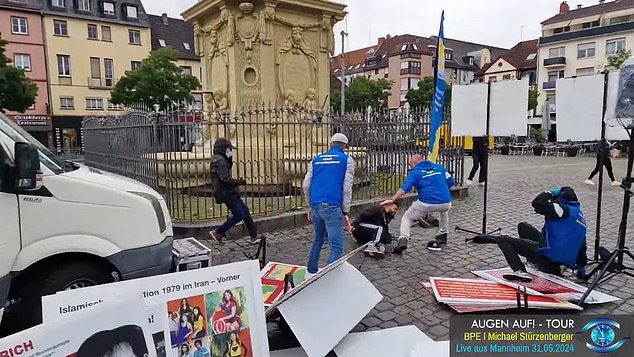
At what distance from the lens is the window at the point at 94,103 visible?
137 feet

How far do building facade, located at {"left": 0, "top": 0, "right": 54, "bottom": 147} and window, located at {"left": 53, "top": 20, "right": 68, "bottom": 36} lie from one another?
1207mm

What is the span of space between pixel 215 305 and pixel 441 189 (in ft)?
15.4

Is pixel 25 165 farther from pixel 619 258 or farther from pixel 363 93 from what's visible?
pixel 363 93

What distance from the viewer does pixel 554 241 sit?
4695 mm

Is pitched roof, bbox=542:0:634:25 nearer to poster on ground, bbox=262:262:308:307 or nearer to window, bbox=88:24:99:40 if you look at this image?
window, bbox=88:24:99:40

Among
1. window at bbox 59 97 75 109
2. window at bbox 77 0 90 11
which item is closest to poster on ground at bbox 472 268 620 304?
window at bbox 59 97 75 109

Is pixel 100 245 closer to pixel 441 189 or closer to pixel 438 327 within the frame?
pixel 438 327

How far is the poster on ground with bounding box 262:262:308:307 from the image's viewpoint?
4.36m

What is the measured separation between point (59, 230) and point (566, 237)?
4970 millimetres

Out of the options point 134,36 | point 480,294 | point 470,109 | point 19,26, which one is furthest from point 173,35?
point 480,294

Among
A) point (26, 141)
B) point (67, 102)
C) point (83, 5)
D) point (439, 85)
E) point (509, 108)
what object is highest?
point (83, 5)

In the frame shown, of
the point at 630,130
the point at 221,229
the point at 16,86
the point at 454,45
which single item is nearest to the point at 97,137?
the point at 221,229

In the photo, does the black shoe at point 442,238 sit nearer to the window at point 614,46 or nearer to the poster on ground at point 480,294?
the poster on ground at point 480,294

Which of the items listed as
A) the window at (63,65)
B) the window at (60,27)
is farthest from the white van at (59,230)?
the window at (60,27)
